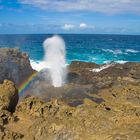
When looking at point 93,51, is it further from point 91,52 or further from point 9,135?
point 9,135

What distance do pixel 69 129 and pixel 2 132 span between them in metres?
1.85

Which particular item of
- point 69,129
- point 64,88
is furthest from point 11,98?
point 64,88

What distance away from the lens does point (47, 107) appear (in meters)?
11.1

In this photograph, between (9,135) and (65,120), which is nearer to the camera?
(9,135)

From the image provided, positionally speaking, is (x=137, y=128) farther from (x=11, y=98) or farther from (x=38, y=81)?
(x=38, y=81)

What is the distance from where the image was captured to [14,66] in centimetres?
2584

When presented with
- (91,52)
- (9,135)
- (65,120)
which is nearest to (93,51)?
(91,52)

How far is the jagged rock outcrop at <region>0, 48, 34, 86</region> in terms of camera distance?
24288 mm

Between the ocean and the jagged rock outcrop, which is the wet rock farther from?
the ocean

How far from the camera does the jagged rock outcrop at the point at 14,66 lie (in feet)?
79.7

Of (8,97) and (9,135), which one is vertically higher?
(8,97)

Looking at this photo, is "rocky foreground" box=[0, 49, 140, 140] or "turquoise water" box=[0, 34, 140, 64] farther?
"turquoise water" box=[0, 34, 140, 64]

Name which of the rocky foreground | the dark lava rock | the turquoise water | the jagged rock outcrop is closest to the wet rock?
the rocky foreground

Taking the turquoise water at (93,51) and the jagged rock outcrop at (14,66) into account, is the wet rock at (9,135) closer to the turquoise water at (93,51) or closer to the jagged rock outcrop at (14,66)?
the jagged rock outcrop at (14,66)
